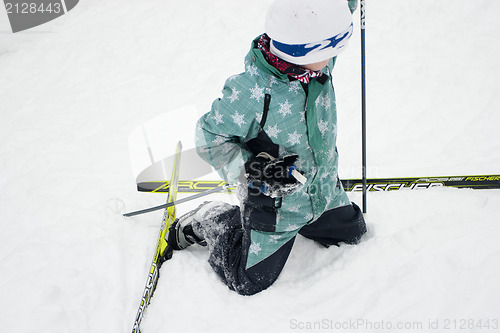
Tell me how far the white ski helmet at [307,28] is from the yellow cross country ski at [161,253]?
1.68 meters

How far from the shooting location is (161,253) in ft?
8.65

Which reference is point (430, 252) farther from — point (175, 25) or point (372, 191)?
point (175, 25)

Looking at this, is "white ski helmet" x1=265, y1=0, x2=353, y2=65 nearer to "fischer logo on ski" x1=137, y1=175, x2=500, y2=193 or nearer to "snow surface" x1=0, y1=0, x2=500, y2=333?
"snow surface" x1=0, y1=0, x2=500, y2=333

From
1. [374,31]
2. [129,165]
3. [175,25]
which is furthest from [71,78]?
[374,31]

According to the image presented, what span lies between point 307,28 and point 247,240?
1.32 m

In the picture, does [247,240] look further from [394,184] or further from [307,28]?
[394,184]

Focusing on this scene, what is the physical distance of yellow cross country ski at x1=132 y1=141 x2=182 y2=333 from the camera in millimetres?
2297

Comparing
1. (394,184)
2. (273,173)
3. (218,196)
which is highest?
(273,173)

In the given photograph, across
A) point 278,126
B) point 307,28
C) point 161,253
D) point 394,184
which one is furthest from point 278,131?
point 394,184

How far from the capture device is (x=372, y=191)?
3.13m

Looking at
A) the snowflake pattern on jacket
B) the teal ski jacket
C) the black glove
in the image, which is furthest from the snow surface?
the black glove

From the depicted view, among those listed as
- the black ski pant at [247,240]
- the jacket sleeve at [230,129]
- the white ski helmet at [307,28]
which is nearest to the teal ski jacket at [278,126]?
the jacket sleeve at [230,129]

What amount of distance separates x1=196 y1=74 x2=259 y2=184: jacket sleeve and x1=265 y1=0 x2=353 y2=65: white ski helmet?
286mm

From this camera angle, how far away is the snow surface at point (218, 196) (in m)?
2.18
